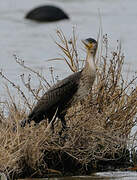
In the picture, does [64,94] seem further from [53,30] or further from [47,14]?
[47,14]

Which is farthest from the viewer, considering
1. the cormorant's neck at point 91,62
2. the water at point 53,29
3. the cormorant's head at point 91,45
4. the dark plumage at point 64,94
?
the water at point 53,29

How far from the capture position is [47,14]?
90.0ft

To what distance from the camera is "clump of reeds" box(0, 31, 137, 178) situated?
9.42 m

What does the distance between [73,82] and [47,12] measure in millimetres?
18039

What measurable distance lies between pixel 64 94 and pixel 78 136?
0.51 metres

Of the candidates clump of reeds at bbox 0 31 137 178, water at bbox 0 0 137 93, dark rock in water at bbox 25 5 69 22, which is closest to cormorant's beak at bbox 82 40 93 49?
clump of reeds at bbox 0 31 137 178

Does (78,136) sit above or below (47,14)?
below

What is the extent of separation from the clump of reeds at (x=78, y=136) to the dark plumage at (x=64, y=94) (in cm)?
16

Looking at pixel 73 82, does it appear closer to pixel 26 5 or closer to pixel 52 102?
pixel 52 102

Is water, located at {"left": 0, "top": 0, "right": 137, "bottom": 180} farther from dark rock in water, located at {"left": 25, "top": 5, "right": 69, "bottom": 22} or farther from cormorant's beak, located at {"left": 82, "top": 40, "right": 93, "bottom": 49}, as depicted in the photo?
Answer: cormorant's beak, located at {"left": 82, "top": 40, "right": 93, "bottom": 49}

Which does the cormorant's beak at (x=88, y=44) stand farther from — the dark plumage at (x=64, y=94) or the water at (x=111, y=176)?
the water at (x=111, y=176)

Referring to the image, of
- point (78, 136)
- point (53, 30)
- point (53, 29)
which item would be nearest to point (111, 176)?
point (78, 136)

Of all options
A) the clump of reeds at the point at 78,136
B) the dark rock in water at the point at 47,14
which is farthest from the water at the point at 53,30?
the clump of reeds at the point at 78,136

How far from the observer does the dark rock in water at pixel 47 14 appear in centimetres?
2708
